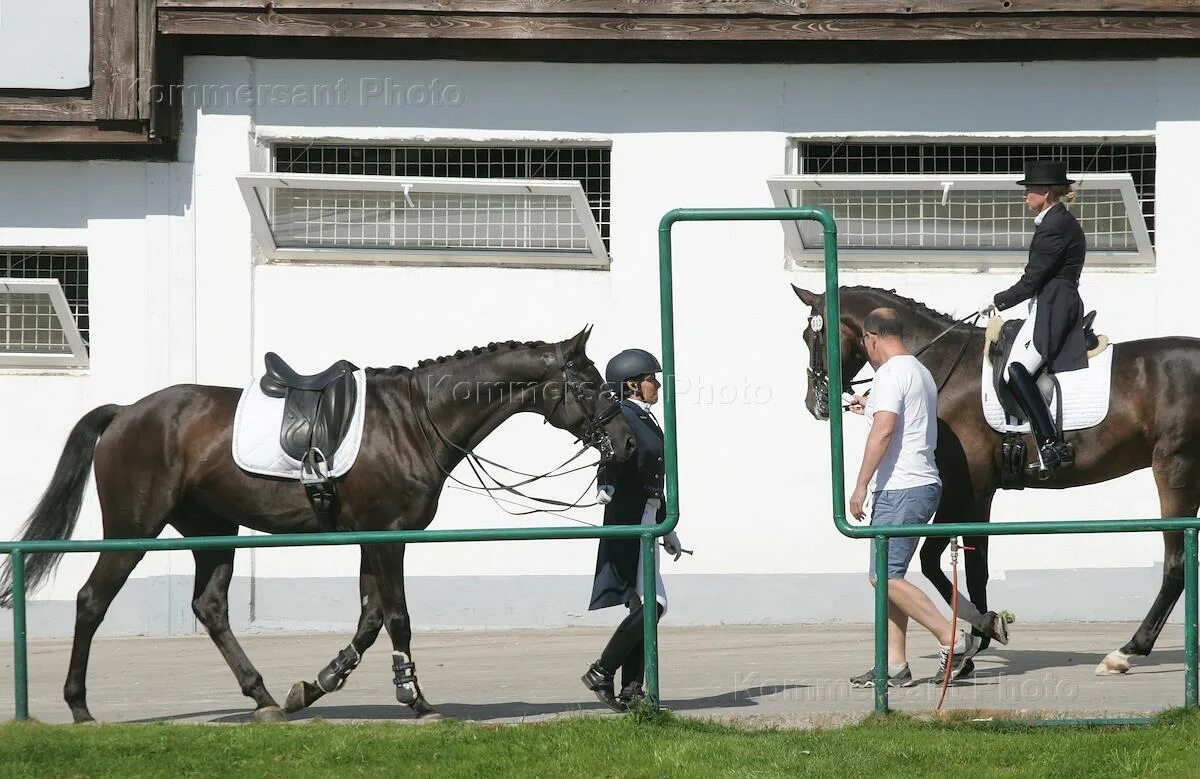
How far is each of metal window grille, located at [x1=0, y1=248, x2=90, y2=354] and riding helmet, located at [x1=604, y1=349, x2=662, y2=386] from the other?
5.36 metres

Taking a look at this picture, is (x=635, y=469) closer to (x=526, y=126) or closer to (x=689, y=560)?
(x=689, y=560)

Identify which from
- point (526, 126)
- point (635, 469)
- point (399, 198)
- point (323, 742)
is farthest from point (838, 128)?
point (323, 742)

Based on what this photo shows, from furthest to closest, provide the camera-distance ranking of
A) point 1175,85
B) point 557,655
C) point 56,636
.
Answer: point 1175,85
point 557,655
point 56,636

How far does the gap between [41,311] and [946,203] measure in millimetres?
6577

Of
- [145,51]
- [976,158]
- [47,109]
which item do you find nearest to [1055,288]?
[976,158]

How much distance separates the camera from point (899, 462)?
7.82 m

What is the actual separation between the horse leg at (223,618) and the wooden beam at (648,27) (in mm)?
4386

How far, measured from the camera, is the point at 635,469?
7.59 meters

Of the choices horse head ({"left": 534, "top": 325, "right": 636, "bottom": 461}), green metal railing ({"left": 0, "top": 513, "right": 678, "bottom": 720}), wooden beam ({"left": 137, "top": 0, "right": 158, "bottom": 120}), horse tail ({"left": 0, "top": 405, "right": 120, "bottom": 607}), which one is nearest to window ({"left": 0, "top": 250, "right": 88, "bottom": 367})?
wooden beam ({"left": 137, "top": 0, "right": 158, "bottom": 120})

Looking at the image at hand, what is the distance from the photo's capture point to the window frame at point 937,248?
10812mm

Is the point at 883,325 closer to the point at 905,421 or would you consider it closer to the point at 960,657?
the point at 905,421

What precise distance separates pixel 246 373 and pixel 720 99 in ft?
12.8

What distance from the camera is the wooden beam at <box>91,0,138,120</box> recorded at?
427 inches

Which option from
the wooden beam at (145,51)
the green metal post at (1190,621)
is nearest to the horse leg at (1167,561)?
the green metal post at (1190,621)
